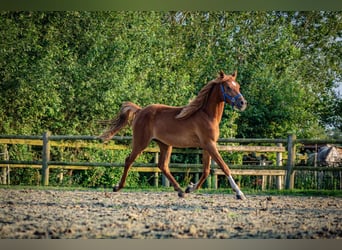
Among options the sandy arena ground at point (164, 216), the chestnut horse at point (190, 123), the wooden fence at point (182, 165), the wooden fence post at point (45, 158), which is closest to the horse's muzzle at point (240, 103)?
the chestnut horse at point (190, 123)

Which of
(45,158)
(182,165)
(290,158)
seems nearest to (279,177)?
(290,158)

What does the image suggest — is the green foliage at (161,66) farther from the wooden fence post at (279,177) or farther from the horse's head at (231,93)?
the horse's head at (231,93)

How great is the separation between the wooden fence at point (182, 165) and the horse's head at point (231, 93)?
1.53m

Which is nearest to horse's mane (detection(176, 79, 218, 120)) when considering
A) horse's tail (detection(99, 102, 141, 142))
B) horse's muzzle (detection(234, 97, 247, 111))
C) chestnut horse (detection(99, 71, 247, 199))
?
chestnut horse (detection(99, 71, 247, 199))

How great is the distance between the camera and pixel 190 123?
609cm

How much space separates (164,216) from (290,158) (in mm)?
2872

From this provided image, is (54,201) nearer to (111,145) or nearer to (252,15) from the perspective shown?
(111,145)

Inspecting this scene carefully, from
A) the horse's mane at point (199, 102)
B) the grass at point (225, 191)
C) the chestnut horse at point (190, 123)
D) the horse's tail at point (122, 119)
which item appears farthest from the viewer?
the grass at point (225, 191)

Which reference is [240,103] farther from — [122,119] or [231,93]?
[122,119]

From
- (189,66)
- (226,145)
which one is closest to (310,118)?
(226,145)

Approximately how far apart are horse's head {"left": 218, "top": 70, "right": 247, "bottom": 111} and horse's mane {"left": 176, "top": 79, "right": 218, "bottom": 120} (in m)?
0.09

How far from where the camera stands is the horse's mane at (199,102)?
5965mm

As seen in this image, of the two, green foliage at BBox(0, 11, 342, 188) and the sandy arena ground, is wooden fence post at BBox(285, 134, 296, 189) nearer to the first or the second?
green foliage at BBox(0, 11, 342, 188)

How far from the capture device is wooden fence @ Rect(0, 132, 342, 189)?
734 centimetres
